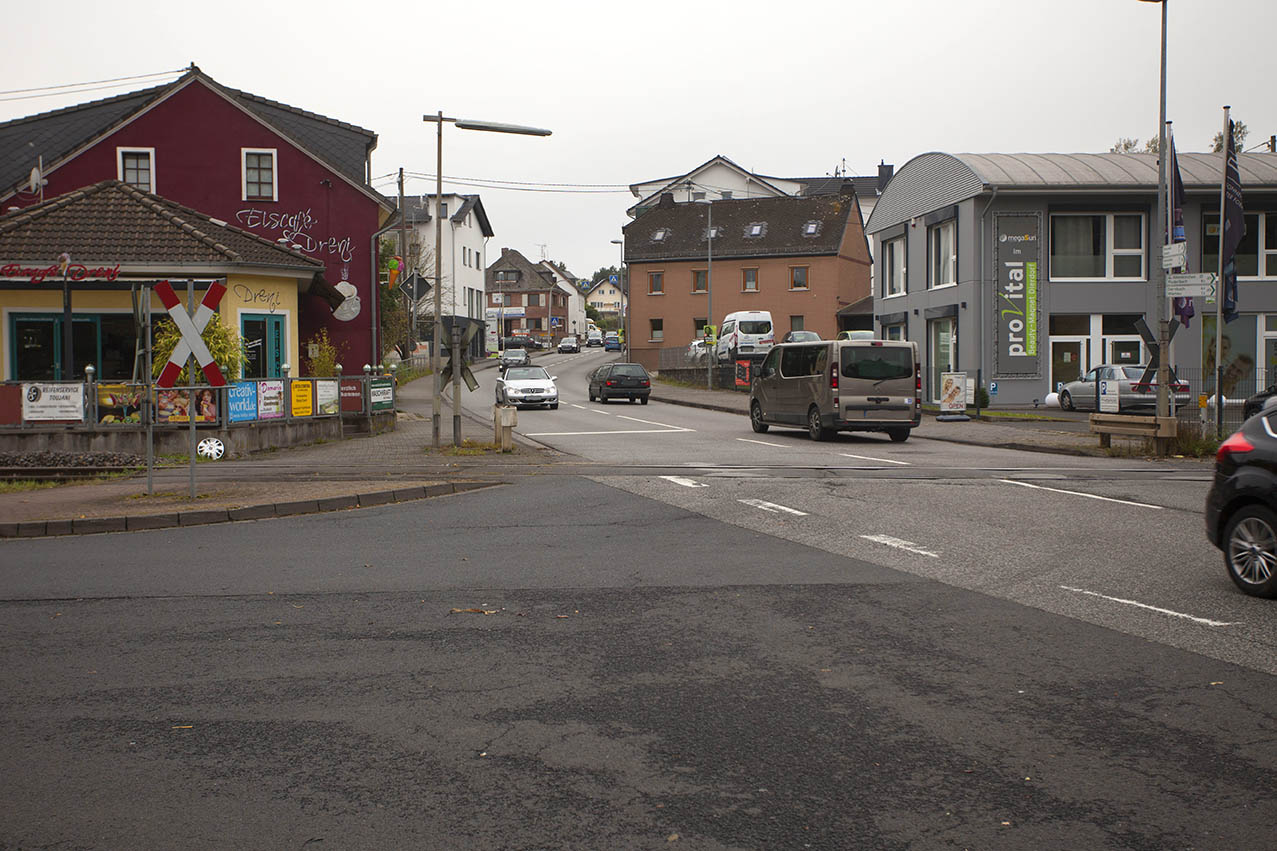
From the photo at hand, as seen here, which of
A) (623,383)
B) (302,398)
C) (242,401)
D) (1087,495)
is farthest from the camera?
(623,383)

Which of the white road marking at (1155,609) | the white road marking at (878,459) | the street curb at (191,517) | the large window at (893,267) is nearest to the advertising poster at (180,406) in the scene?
the street curb at (191,517)

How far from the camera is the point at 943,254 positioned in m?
39.2

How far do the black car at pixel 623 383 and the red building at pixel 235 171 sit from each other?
404 inches

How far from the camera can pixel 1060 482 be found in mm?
16031

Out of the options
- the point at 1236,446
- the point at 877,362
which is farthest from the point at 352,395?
the point at 1236,446

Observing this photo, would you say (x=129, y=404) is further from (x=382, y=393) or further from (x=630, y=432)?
(x=630, y=432)

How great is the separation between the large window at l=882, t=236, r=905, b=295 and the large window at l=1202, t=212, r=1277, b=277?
10265mm

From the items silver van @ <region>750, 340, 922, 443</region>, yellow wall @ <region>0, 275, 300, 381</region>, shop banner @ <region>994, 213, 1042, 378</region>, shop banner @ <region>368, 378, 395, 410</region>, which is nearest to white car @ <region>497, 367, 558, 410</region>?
yellow wall @ <region>0, 275, 300, 381</region>

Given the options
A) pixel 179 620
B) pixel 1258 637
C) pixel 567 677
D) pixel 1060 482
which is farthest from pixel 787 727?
pixel 1060 482

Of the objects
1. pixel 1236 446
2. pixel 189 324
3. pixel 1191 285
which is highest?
pixel 1191 285

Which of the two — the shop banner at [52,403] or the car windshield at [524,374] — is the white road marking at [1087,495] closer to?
the shop banner at [52,403]

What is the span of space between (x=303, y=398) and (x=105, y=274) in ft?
17.8

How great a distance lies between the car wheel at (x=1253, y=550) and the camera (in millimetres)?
8000

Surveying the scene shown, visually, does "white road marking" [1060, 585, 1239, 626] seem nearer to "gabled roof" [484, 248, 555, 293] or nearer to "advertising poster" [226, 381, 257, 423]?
"advertising poster" [226, 381, 257, 423]
